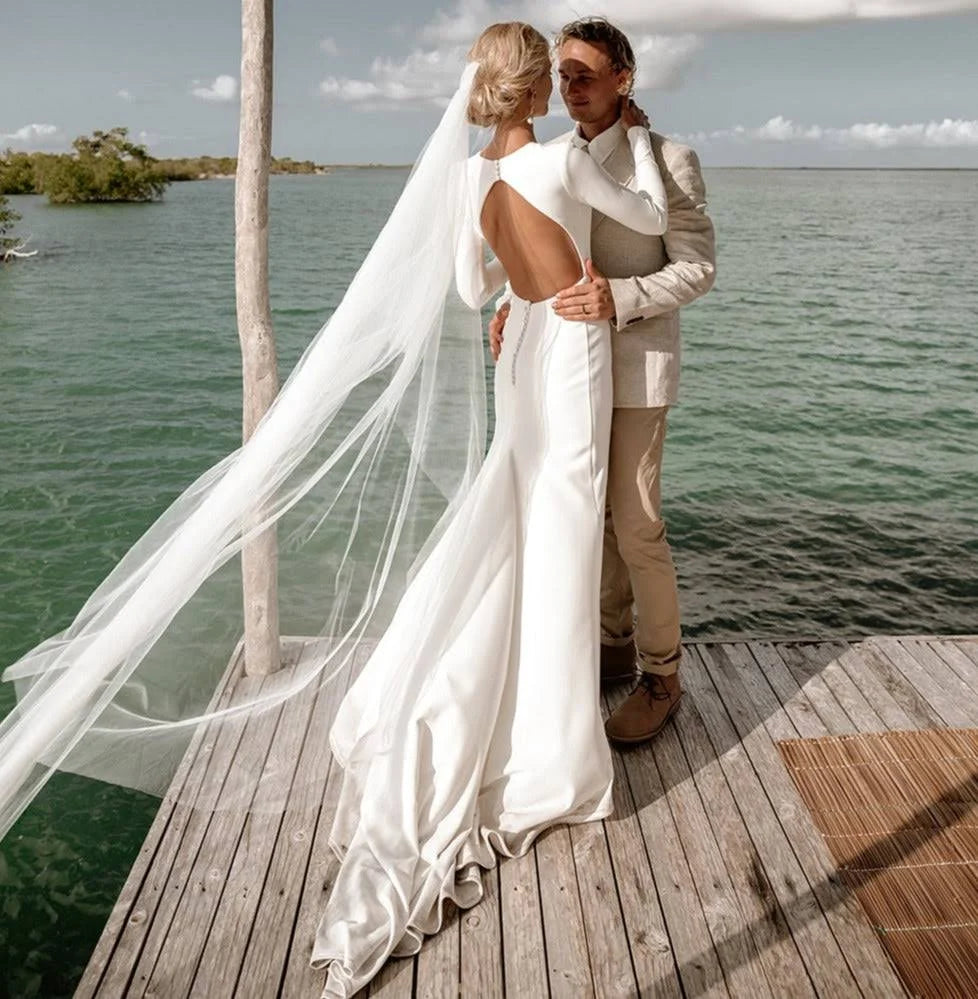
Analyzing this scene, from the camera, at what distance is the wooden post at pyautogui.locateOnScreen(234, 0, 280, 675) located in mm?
3195

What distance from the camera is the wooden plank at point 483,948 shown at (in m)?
2.28

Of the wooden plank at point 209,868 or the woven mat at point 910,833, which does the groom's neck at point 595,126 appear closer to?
the wooden plank at point 209,868

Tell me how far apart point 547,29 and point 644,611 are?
5.79 ft

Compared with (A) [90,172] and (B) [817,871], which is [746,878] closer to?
(B) [817,871]

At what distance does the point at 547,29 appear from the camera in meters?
2.68

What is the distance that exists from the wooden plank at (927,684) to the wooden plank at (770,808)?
2.15 ft

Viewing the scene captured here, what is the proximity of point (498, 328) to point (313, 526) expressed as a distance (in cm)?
84

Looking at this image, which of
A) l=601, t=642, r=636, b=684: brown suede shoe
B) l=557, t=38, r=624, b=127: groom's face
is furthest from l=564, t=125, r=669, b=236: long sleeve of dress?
l=601, t=642, r=636, b=684: brown suede shoe

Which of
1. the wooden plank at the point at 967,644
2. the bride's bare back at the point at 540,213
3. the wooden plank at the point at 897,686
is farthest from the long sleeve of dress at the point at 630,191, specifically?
the wooden plank at the point at 967,644

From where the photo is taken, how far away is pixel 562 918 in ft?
8.14

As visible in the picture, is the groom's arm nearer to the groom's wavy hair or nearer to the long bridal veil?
the groom's wavy hair

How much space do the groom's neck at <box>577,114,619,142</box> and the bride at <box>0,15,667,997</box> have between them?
49 mm

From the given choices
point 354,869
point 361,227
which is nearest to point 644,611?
point 354,869

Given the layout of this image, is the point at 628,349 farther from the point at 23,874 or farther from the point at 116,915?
the point at 23,874
